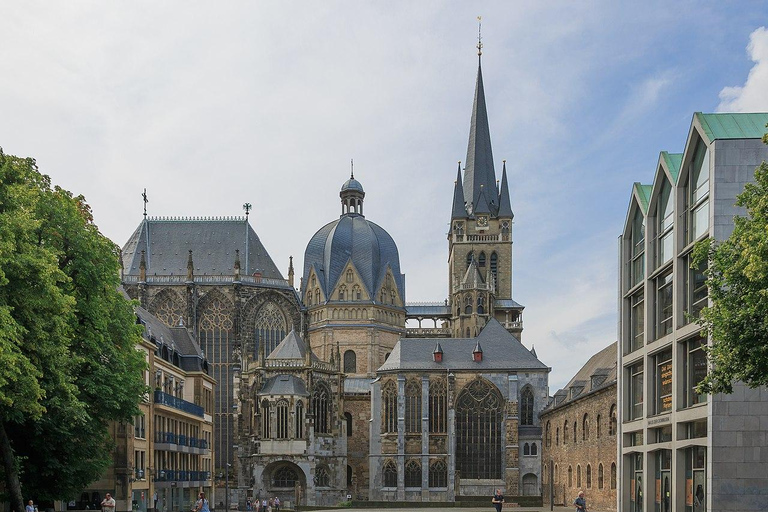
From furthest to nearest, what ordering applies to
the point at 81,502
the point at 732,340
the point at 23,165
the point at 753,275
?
the point at 81,502, the point at 23,165, the point at 732,340, the point at 753,275

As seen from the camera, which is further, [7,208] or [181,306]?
[181,306]

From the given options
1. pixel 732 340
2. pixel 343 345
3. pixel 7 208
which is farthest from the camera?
pixel 343 345

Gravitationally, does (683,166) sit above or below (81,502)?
above

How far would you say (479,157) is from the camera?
369 ft

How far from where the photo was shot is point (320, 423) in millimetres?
79750

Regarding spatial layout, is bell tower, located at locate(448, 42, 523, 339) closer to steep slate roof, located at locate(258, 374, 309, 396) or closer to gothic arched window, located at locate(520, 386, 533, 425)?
gothic arched window, located at locate(520, 386, 533, 425)

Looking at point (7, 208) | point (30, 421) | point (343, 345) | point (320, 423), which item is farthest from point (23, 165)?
point (343, 345)

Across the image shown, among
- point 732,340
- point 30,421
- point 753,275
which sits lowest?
point 30,421

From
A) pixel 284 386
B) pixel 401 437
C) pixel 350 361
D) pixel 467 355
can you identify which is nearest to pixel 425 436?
pixel 401 437

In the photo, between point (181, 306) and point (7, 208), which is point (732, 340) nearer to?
point (7, 208)

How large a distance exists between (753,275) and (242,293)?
71.2 meters

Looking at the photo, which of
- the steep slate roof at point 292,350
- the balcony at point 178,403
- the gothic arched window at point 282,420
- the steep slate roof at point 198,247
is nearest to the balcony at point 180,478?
the balcony at point 178,403

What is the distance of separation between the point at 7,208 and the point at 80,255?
5.24 m

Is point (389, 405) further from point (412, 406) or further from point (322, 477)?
point (322, 477)
